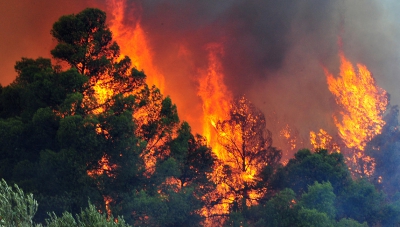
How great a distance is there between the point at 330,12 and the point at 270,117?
6.06 m

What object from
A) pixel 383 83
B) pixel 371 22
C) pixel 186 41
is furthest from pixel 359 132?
pixel 186 41

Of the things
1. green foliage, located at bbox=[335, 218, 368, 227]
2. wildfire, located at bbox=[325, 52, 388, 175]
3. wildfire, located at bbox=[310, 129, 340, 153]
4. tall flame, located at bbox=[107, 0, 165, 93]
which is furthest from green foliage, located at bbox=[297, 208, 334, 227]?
tall flame, located at bbox=[107, 0, 165, 93]

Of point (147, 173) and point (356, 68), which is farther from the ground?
point (356, 68)

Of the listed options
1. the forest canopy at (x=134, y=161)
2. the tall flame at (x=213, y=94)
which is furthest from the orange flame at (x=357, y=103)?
the tall flame at (x=213, y=94)

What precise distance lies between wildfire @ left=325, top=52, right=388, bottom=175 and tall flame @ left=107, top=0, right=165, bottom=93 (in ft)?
27.3

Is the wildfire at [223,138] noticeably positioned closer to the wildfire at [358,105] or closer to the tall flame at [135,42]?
the tall flame at [135,42]

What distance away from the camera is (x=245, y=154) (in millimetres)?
21562

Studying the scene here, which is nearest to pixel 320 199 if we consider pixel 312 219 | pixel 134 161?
pixel 312 219

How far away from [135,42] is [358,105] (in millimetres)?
10886

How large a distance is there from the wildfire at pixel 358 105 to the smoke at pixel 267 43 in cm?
41

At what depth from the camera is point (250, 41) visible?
24.9m

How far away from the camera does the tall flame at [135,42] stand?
24078mm

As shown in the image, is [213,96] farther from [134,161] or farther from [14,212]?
[14,212]

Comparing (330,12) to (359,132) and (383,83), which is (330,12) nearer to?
(383,83)
